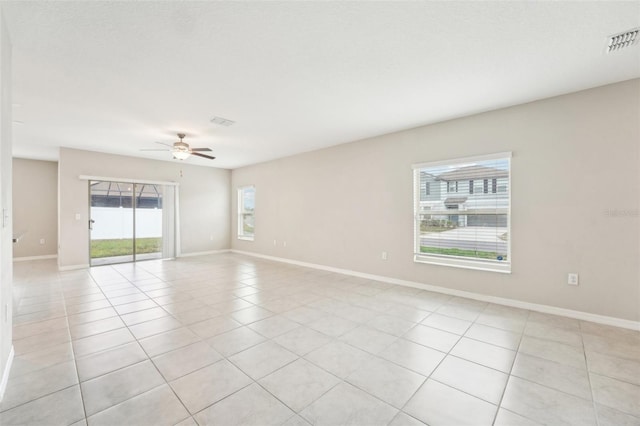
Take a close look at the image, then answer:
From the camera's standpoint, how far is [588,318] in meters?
3.07

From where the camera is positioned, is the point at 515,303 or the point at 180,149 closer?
the point at 515,303

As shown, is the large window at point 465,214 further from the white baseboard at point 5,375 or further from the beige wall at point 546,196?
the white baseboard at point 5,375

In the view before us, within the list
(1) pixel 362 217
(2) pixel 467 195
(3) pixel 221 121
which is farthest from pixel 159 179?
(2) pixel 467 195

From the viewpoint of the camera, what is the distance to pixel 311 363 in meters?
2.26

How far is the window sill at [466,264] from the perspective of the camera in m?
3.67

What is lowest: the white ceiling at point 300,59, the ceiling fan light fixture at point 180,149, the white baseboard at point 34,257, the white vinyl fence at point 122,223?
the white baseboard at point 34,257

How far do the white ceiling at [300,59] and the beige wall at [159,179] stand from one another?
2000 mm

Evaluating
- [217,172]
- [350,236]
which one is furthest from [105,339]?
[217,172]

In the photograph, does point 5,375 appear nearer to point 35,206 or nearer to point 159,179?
point 159,179

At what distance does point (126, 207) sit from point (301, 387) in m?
6.81

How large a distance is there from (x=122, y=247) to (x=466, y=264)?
25.7ft

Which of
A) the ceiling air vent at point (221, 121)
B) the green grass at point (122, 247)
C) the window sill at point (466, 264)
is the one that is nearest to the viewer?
the window sill at point (466, 264)

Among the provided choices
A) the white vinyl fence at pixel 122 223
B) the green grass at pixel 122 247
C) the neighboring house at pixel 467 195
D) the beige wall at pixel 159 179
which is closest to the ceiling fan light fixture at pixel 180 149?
the beige wall at pixel 159 179

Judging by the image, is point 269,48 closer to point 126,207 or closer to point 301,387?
point 301,387
